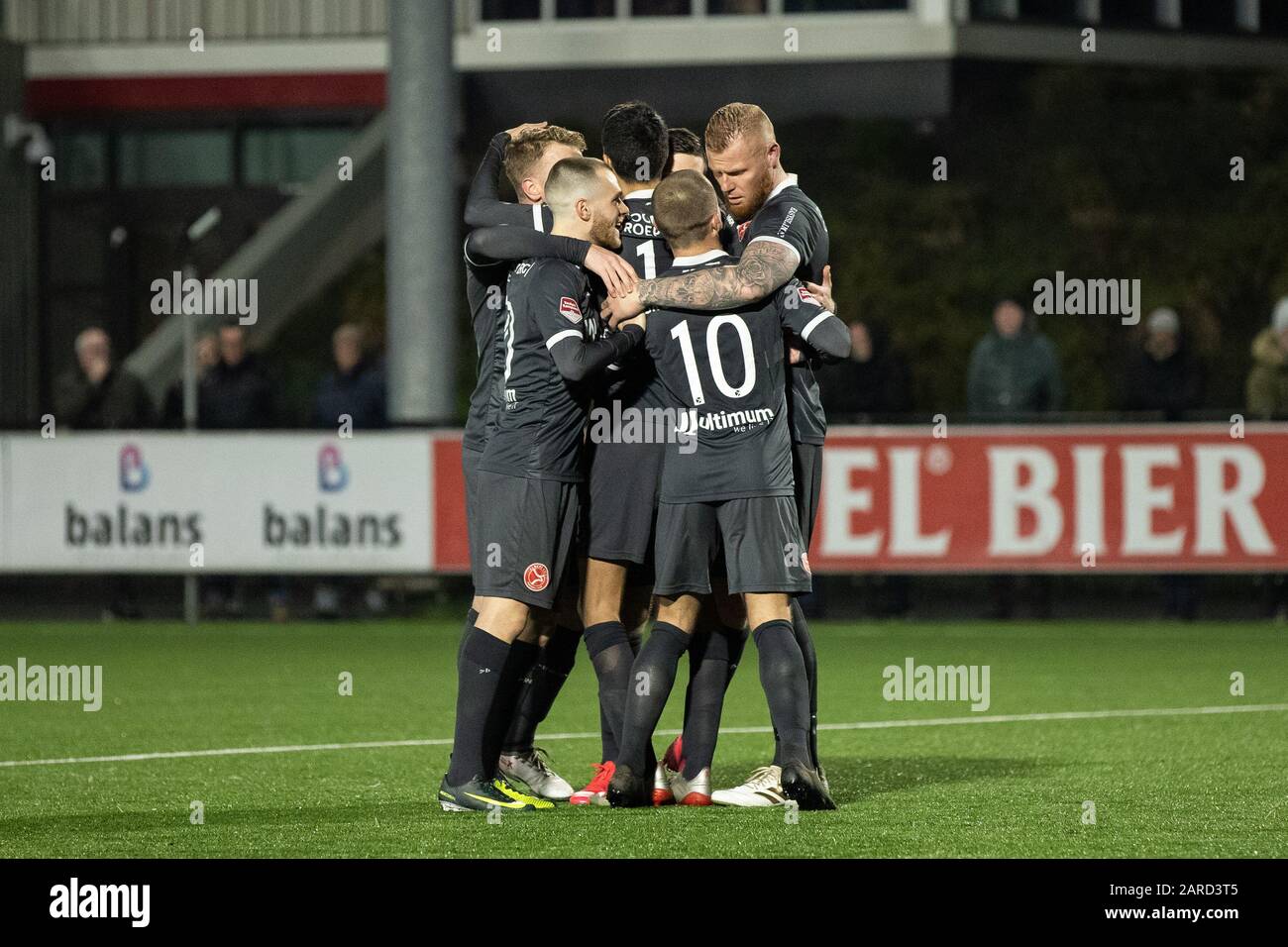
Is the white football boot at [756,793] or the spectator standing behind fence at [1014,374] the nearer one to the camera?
the white football boot at [756,793]

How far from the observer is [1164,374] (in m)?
18.1

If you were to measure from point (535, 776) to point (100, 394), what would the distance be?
10.4 meters

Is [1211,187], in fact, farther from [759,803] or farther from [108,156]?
[759,803]

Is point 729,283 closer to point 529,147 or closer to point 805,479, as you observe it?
point 805,479

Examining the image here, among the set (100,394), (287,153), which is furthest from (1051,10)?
(100,394)

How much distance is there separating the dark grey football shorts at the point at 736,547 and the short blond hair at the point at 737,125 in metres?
1.30

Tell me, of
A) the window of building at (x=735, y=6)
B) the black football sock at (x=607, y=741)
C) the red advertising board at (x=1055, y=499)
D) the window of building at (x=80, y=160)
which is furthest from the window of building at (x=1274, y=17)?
the black football sock at (x=607, y=741)

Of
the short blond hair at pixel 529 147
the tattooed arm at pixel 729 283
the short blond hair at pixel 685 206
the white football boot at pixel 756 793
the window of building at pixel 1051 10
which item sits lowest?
the white football boot at pixel 756 793

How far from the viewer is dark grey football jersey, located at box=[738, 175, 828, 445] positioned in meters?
8.50

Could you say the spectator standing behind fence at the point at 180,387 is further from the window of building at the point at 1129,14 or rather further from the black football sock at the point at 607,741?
the window of building at the point at 1129,14

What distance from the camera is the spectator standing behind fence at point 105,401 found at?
18172 millimetres

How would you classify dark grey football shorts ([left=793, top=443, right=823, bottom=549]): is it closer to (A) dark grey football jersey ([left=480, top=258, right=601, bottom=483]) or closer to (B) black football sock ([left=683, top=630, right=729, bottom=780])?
(B) black football sock ([left=683, top=630, right=729, bottom=780])
